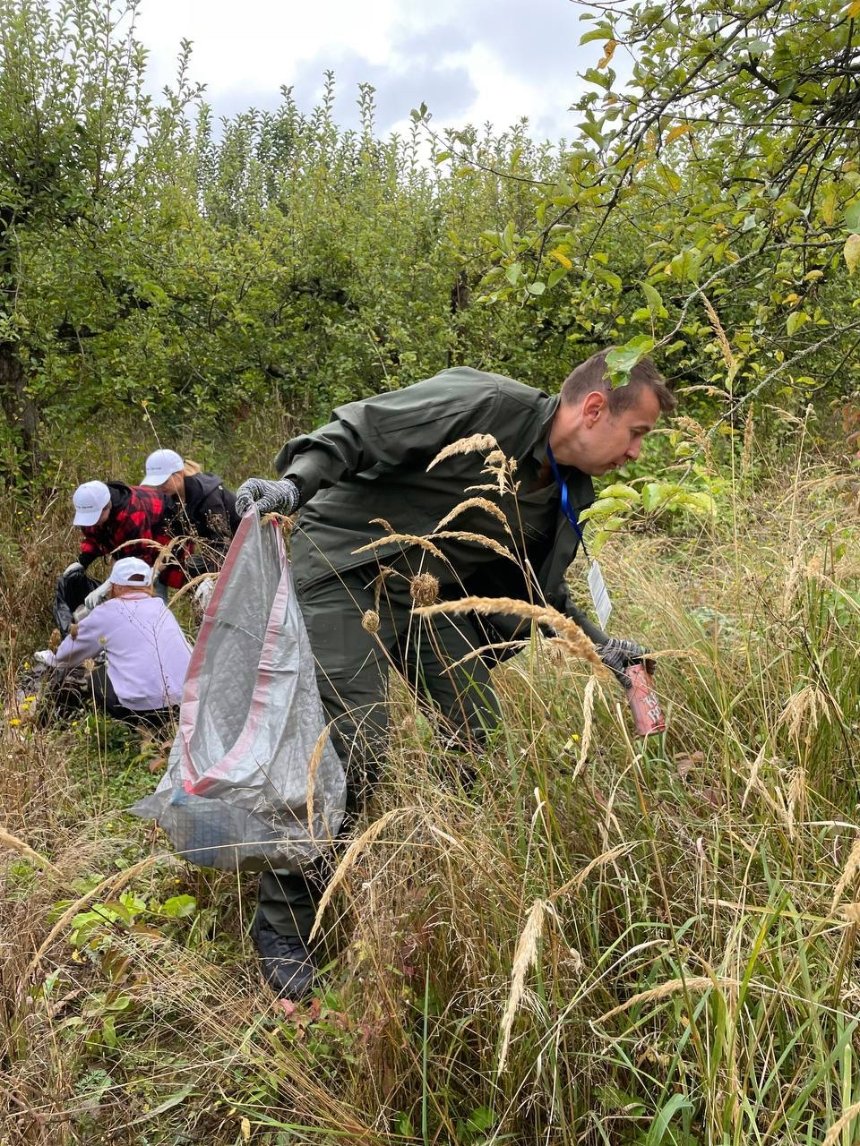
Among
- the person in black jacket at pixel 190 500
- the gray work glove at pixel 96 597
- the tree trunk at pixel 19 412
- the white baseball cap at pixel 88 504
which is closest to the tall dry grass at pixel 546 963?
the gray work glove at pixel 96 597

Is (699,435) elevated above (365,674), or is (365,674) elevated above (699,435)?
(699,435)

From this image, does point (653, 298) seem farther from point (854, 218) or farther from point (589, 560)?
point (589, 560)

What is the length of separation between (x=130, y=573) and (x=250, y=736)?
7.17 ft

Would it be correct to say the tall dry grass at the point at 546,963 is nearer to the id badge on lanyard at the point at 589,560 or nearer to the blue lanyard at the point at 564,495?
the id badge on lanyard at the point at 589,560

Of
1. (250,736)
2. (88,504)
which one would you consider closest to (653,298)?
(250,736)

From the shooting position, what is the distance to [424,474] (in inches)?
105

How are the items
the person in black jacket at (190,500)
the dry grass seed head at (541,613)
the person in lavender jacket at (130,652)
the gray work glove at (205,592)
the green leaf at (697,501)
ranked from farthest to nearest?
the person in black jacket at (190,500) → the person in lavender jacket at (130,652) → the gray work glove at (205,592) → the green leaf at (697,501) → the dry grass seed head at (541,613)

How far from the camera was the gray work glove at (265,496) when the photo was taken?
2.30m

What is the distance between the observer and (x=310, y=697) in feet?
7.78

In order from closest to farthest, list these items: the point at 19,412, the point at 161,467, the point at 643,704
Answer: the point at 643,704 → the point at 161,467 → the point at 19,412

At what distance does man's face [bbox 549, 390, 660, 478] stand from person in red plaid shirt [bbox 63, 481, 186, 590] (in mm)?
2789

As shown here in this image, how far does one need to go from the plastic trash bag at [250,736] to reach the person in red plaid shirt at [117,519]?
252 centimetres

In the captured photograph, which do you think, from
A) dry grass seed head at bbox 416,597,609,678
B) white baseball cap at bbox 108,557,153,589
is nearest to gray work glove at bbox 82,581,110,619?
white baseball cap at bbox 108,557,153,589

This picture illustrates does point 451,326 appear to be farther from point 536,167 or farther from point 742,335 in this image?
point 742,335
